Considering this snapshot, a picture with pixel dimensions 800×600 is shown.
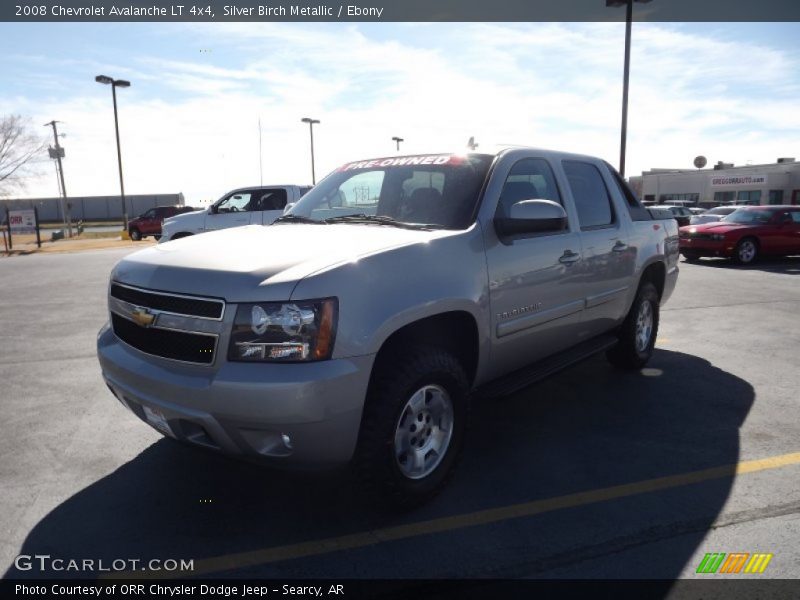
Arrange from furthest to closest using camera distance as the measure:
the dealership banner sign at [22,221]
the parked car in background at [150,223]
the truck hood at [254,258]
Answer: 1. the parked car in background at [150,223]
2. the dealership banner sign at [22,221]
3. the truck hood at [254,258]

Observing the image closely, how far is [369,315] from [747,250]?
609 inches

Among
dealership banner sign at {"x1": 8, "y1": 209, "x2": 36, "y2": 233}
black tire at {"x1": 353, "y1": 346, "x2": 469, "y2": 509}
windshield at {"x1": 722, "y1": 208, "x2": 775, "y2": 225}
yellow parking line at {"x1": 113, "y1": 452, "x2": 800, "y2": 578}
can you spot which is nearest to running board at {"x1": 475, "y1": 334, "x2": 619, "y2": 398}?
black tire at {"x1": 353, "y1": 346, "x2": 469, "y2": 509}

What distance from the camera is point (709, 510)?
9.89ft

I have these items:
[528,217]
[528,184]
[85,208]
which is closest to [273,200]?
[528,184]

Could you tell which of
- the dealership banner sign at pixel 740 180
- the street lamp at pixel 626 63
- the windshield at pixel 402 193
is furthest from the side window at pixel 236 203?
the dealership banner sign at pixel 740 180

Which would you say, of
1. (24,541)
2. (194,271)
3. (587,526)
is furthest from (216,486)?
(587,526)

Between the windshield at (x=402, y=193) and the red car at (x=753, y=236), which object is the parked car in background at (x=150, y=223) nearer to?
the red car at (x=753, y=236)

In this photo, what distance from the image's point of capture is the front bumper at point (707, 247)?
14.8m

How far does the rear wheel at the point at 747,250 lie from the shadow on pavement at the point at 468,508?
12.5 m

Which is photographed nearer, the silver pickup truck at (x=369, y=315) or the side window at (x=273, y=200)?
the silver pickup truck at (x=369, y=315)

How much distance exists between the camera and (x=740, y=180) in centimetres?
4778

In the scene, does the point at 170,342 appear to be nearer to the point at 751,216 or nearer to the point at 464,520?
the point at 464,520

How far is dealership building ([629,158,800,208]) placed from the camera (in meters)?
44.9

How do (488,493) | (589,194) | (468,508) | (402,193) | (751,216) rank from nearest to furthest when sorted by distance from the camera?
(468,508), (488,493), (402,193), (589,194), (751,216)
